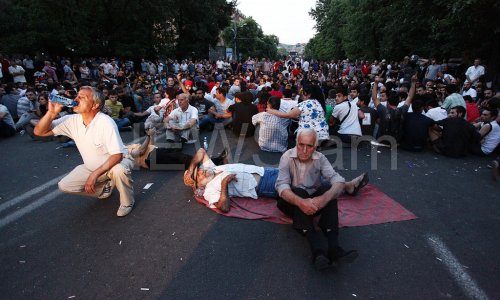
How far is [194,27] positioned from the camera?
34969 mm

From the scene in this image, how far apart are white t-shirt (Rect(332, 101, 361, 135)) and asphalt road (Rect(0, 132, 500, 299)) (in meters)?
2.61

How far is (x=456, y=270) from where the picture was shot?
323cm

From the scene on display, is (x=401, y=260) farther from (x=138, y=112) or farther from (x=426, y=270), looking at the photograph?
(x=138, y=112)

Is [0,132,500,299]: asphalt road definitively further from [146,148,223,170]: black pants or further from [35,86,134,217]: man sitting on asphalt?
[146,148,223,170]: black pants

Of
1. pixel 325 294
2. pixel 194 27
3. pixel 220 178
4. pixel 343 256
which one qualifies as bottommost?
pixel 325 294

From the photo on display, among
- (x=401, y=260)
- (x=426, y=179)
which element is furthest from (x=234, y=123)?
(x=401, y=260)

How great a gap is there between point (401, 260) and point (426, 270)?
0.24 meters

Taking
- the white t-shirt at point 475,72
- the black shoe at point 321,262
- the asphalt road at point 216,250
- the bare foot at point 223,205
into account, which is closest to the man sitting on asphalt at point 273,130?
the asphalt road at point 216,250

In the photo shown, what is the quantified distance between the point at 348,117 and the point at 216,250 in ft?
17.7

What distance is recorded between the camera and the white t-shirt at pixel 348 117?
25.6 feet

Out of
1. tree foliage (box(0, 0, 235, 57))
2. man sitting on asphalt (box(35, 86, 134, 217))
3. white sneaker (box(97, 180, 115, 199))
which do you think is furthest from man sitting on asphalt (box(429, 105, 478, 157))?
tree foliage (box(0, 0, 235, 57))

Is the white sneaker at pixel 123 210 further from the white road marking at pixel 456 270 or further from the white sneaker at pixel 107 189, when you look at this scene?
the white road marking at pixel 456 270

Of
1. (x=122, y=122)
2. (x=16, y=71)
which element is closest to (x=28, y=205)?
(x=122, y=122)

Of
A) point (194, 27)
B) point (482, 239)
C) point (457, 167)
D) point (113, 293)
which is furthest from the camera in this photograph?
point (194, 27)
